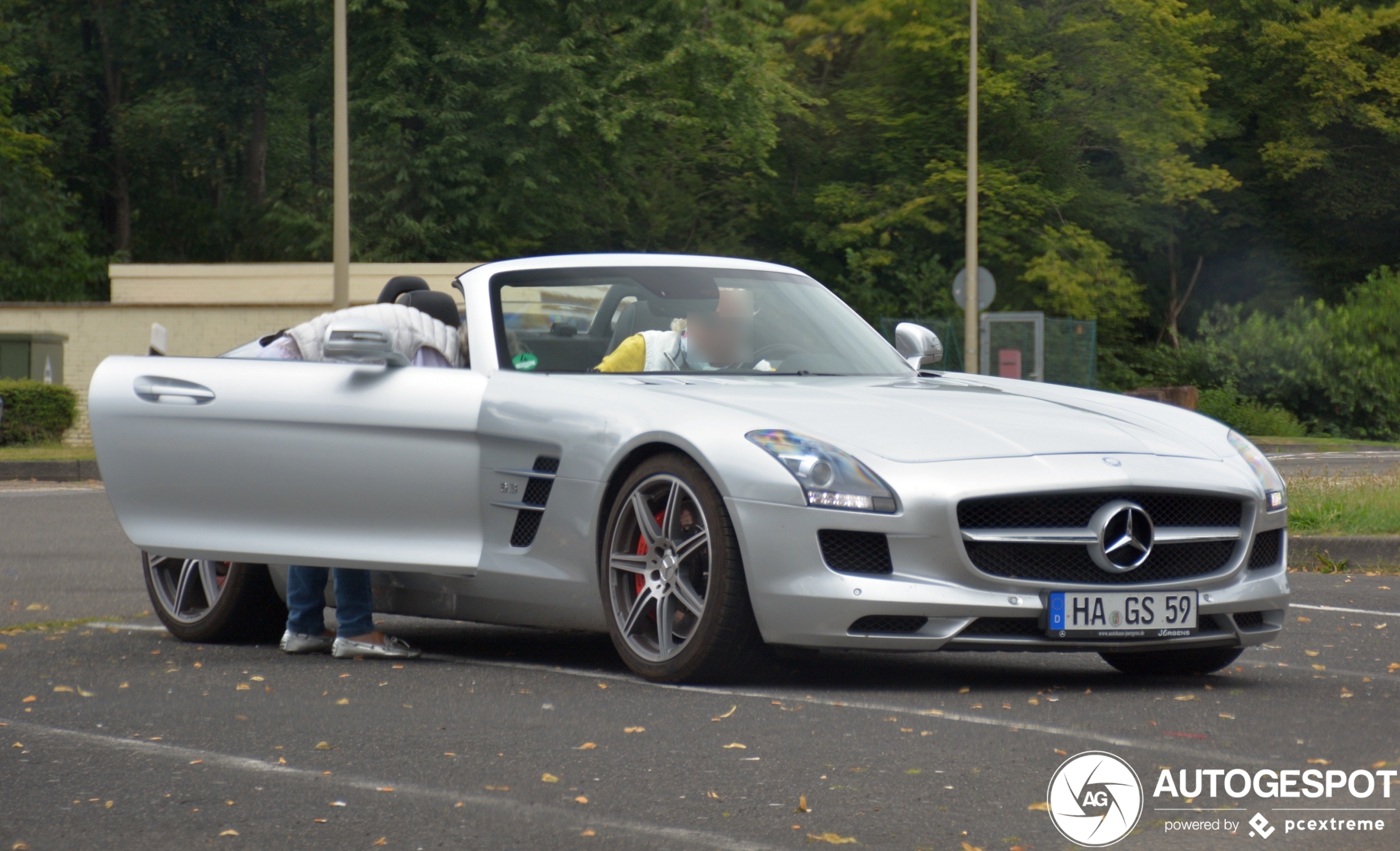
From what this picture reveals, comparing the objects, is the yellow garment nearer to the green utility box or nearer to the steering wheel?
the steering wheel

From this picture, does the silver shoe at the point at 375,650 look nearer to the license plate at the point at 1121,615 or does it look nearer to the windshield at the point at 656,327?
the windshield at the point at 656,327

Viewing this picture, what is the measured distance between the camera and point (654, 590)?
5.87m

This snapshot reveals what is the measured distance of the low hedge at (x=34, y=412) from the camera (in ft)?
81.0

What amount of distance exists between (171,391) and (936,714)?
2987mm

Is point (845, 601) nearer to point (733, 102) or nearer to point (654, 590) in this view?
point (654, 590)

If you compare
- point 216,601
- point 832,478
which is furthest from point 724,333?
point 216,601

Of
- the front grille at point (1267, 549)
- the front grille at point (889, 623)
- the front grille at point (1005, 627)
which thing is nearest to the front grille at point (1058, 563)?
the front grille at point (1005, 627)

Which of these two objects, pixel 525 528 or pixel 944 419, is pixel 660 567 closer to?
pixel 525 528

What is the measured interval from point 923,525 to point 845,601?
32 cm

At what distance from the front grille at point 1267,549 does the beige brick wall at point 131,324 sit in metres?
23.6

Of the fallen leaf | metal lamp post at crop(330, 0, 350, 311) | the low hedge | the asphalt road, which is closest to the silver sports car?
the asphalt road

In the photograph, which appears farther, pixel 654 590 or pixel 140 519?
pixel 140 519

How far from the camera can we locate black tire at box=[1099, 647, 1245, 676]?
6.25 metres

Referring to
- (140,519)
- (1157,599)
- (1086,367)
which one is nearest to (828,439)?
(1157,599)
